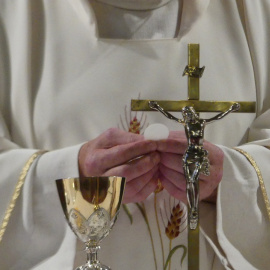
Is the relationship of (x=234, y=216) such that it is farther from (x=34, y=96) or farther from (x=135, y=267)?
(x=34, y=96)

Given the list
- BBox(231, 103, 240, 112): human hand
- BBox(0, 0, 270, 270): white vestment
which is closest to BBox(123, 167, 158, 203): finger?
BBox(0, 0, 270, 270): white vestment

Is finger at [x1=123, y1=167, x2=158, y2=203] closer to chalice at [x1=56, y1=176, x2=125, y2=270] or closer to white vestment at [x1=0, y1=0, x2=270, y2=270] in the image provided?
white vestment at [x1=0, y1=0, x2=270, y2=270]

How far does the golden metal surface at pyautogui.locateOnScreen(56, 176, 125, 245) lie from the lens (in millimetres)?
1418

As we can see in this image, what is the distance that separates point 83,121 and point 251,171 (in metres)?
0.49

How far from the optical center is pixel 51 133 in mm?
2035

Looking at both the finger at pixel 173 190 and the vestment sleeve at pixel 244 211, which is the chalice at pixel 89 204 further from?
the vestment sleeve at pixel 244 211

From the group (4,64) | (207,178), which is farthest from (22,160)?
(207,178)

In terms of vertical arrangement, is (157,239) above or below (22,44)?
below

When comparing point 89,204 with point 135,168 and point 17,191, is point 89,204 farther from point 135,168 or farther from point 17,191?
point 17,191

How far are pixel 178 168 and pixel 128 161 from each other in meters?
0.12

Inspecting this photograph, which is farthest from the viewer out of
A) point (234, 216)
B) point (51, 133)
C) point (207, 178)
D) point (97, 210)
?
point (51, 133)

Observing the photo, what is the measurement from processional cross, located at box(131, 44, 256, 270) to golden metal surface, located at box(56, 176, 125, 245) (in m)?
0.16

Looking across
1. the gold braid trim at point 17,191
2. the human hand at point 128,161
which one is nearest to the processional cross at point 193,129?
the human hand at point 128,161

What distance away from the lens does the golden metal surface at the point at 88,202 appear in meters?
1.42
